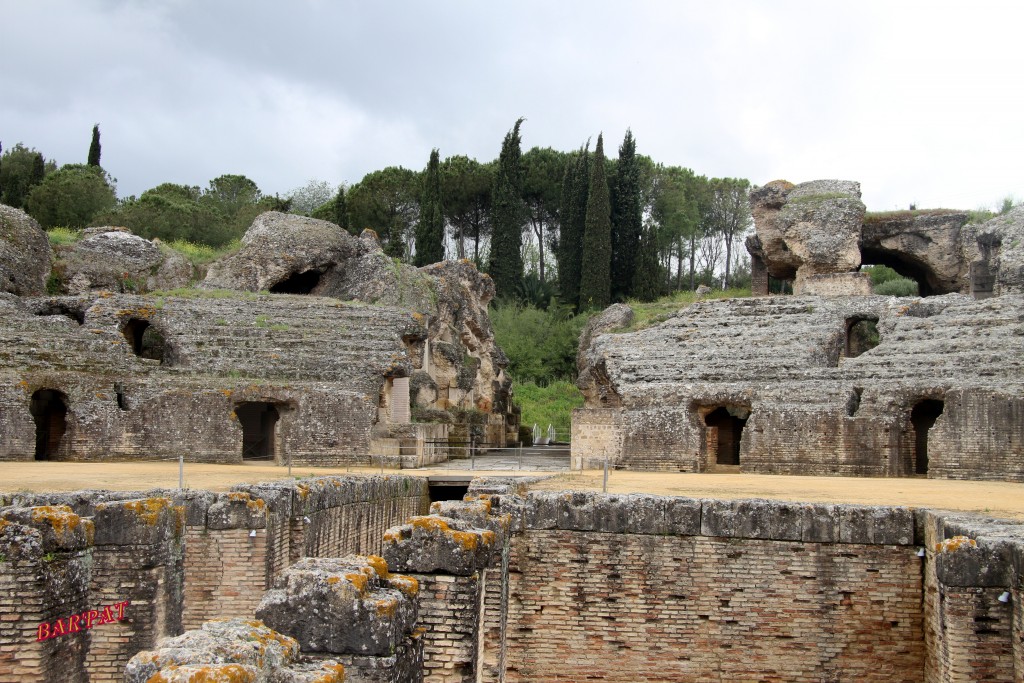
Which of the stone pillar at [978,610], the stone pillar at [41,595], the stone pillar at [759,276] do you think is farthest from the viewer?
the stone pillar at [759,276]

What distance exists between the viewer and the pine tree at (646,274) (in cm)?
3956

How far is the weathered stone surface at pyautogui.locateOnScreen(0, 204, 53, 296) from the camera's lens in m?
23.8

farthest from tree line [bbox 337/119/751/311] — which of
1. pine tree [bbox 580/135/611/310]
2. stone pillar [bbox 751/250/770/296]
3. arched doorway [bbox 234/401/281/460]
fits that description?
arched doorway [bbox 234/401/281/460]

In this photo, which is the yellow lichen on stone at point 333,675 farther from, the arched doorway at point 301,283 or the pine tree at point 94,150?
the pine tree at point 94,150

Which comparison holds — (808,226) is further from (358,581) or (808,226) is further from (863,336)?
(358,581)

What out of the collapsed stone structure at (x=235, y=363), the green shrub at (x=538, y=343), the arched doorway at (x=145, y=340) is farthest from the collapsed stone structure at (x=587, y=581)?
the green shrub at (x=538, y=343)

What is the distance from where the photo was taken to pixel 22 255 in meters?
24.3

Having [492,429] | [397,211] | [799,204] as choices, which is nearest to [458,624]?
[492,429]

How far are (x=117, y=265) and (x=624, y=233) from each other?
19.8m

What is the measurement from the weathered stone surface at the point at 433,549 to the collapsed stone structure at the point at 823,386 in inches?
548

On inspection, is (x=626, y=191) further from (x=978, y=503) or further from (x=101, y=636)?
(x=101, y=636)

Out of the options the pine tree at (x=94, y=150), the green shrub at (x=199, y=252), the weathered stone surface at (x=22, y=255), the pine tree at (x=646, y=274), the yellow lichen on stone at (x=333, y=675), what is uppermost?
the pine tree at (x=94, y=150)

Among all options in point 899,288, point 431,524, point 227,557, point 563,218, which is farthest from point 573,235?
point 431,524

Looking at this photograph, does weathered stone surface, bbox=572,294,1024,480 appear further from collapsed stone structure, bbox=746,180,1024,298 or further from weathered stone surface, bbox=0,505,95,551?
weathered stone surface, bbox=0,505,95,551
